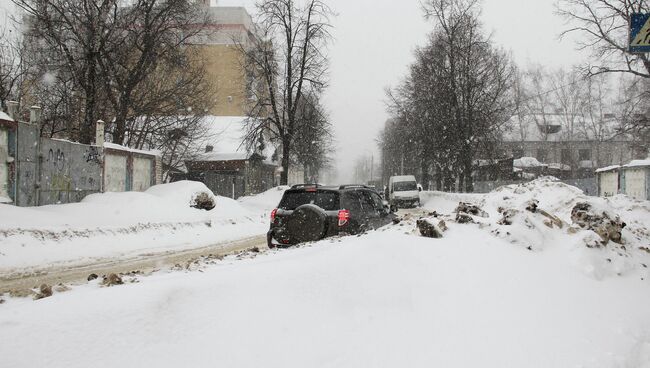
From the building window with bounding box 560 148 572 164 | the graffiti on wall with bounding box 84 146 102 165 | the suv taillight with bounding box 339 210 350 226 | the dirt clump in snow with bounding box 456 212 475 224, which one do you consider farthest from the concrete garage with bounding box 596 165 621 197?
the building window with bounding box 560 148 572 164

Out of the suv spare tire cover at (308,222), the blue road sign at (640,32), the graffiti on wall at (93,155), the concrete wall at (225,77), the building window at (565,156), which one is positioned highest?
the concrete wall at (225,77)

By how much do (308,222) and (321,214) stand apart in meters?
0.27

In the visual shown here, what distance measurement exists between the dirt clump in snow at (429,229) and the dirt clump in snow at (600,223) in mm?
2064

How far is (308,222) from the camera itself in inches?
326

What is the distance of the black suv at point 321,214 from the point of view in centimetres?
827

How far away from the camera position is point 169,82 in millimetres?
27219

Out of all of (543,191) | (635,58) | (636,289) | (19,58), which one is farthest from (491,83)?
(636,289)

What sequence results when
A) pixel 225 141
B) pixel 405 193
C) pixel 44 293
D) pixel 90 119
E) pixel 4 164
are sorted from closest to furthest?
pixel 44 293 → pixel 4 164 → pixel 90 119 → pixel 405 193 → pixel 225 141

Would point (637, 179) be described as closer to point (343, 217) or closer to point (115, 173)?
point (343, 217)

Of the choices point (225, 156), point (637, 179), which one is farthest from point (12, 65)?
point (637, 179)

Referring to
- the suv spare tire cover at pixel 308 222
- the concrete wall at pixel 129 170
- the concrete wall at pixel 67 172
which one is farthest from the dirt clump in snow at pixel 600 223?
the concrete wall at pixel 129 170

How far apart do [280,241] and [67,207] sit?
887cm

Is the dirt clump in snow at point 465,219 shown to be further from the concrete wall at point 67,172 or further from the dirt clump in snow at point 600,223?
the concrete wall at point 67,172

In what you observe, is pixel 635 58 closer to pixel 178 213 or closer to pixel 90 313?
pixel 178 213
